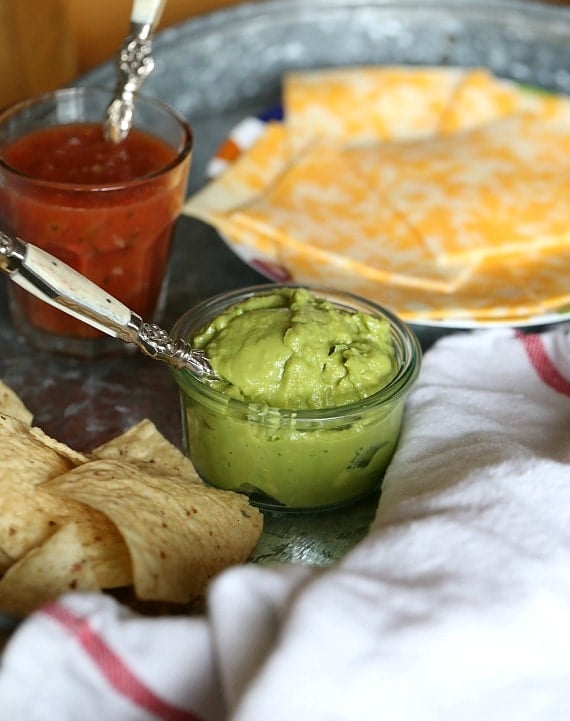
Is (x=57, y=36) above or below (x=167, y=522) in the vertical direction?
below

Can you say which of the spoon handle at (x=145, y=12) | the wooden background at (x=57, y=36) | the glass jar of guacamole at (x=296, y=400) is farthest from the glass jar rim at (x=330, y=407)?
the wooden background at (x=57, y=36)

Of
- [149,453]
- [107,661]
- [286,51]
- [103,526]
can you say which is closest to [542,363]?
[149,453]

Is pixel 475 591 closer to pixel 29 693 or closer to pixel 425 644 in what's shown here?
pixel 425 644

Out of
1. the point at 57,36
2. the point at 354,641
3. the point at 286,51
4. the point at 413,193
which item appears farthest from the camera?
the point at 57,36

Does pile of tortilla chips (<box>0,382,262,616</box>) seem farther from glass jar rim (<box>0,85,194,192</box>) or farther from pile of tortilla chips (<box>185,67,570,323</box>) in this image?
pile of tortilla chips (<box>185,67,570,323</box>)

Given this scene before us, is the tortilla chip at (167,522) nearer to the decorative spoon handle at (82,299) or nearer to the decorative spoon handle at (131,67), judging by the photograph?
the decorative spoon handle at (82,299)

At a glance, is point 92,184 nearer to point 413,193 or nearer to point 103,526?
point 103,526

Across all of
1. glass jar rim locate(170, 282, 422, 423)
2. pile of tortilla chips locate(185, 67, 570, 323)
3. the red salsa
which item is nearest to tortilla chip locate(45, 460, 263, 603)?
glass jar rim locate(170, 282, 422, 423)

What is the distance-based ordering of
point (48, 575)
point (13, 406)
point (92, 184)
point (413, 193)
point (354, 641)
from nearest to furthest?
point (354, 641)
point (48, 575)
point (13, 406)
point (92, 184)
point (413, 193)
